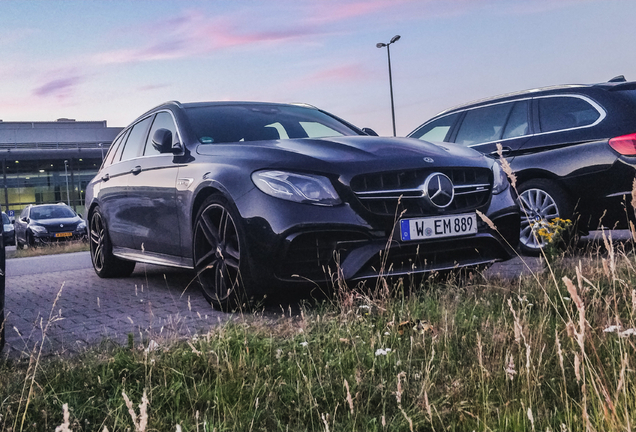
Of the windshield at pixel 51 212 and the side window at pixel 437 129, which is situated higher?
the side window at pixel 437 129

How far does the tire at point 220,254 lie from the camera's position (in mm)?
4367

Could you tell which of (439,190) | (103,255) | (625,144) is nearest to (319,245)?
(439,190)

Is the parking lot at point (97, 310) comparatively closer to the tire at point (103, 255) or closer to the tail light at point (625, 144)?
the tire at point (103, 255)

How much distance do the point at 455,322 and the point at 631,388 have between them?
1.13 meters

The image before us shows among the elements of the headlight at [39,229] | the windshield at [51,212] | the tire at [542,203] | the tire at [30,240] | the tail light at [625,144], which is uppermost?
the tail light at [625,144]

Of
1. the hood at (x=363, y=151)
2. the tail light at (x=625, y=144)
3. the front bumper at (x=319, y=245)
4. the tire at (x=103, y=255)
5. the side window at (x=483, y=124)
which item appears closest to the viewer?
the front bumper at (x=319, y=245)

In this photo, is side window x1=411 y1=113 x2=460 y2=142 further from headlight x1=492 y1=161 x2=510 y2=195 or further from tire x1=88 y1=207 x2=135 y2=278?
tire x1=88 y1=207 x2=135 y2=278

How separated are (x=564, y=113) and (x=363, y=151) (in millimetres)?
3268

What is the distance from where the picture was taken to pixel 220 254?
4.45 meters

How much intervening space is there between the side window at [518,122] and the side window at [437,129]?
90 centimetres

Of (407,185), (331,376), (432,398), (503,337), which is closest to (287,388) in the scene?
(331,376)

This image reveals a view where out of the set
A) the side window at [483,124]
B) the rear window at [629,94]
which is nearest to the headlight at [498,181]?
the rear window at [629,94]

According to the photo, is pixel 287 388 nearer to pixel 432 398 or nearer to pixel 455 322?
pixel 432 398

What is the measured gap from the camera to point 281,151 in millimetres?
4422
